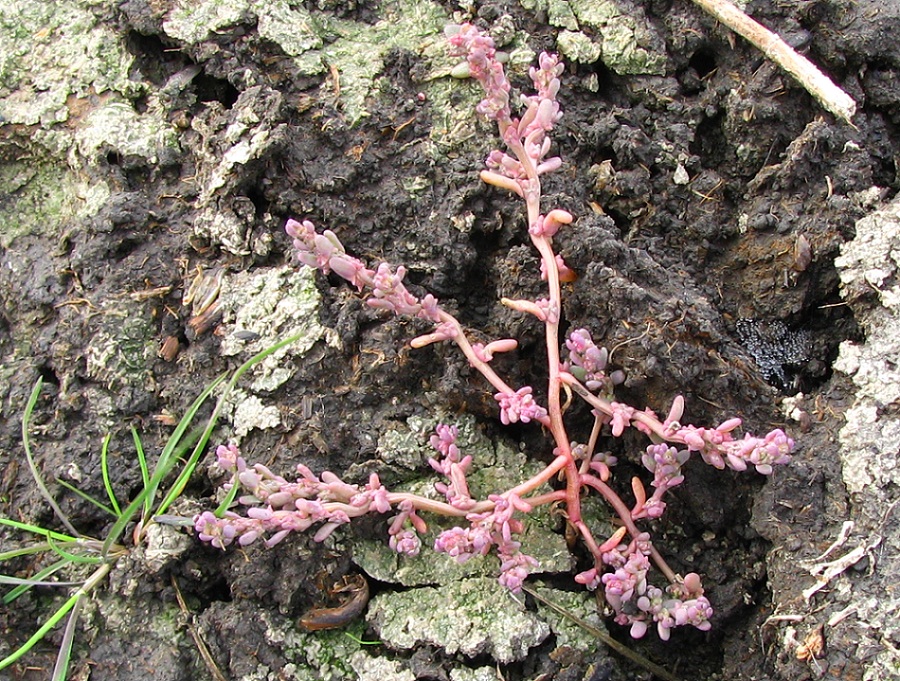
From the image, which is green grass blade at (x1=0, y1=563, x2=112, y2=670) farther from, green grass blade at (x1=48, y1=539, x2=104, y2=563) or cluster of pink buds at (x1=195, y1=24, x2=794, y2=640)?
cluster of pink buds at (x1=195, y1=24, x2=794, y2=640)

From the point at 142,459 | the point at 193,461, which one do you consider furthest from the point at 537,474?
the point at 142,459

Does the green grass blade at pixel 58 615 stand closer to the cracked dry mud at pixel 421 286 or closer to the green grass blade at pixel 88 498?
the cracked dry mud at pixel 421 286

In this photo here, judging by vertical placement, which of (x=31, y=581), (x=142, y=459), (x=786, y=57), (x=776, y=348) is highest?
(x=786, y=57)

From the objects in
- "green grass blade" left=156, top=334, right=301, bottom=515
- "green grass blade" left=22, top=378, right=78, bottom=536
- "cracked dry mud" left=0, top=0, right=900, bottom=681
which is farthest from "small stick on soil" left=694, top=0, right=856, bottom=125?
"green grass blade" left=22, top=378, right=78, bottom=536

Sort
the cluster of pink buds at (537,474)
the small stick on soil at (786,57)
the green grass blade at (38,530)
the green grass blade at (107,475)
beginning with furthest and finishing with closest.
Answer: the small stick on soil at (786,57) → the green grass blade at (107,475) → the green grass blade at (38,530) → the cluster of pink buds at (537,474)

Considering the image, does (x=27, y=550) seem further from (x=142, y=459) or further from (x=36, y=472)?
(x=142, y=459)

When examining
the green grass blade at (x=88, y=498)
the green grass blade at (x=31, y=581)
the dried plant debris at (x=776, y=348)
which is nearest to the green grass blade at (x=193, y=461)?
the green grass blade at (x=88, y=498)
